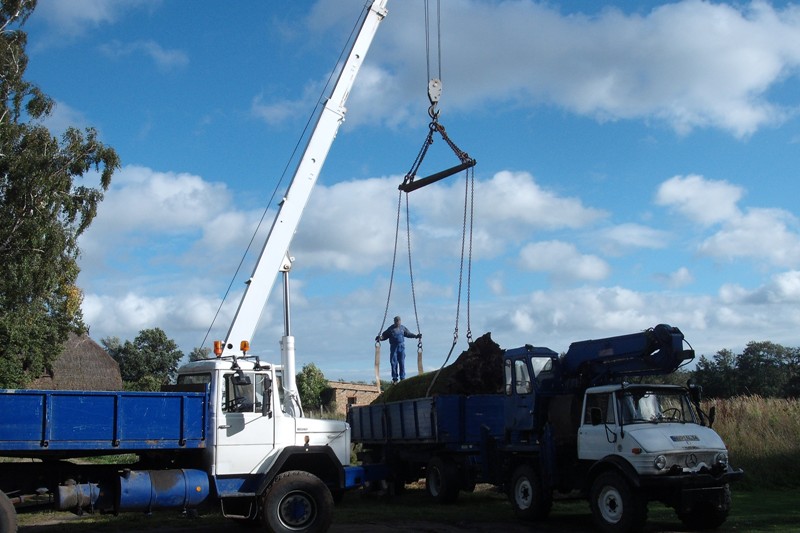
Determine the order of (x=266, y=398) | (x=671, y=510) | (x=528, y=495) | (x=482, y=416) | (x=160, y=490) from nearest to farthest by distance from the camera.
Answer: (x=160, y=490) → (x=266, y=398) → (x=528, y=495) → (x=671, y=510) → (x=482, y=416)

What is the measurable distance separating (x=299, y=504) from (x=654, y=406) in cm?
581

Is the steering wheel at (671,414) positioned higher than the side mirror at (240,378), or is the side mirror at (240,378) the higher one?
the side mirror at (240,378)

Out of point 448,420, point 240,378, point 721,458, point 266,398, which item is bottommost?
point 721,458

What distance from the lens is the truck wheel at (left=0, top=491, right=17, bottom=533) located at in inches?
392

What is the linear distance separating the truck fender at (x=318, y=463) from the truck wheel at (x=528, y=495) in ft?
11.5

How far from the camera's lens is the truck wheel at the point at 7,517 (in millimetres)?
9945

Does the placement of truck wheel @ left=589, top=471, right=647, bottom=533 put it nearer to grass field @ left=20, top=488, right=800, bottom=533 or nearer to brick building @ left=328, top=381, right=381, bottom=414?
grass field @ left=20, top=488, right=800, bottom=533

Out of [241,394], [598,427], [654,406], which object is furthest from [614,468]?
[241,394]

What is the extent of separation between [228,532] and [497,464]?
5.24m

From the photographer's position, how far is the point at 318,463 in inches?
499

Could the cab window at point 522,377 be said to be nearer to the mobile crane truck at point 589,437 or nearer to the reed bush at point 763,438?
the mobile crane truck at point 589,437

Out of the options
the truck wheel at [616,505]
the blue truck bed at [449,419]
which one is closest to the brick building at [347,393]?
the blue truck bed at [449,419]

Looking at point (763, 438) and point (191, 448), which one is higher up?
point (191, 448)

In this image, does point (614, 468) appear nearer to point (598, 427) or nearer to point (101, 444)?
point (598, 427)
